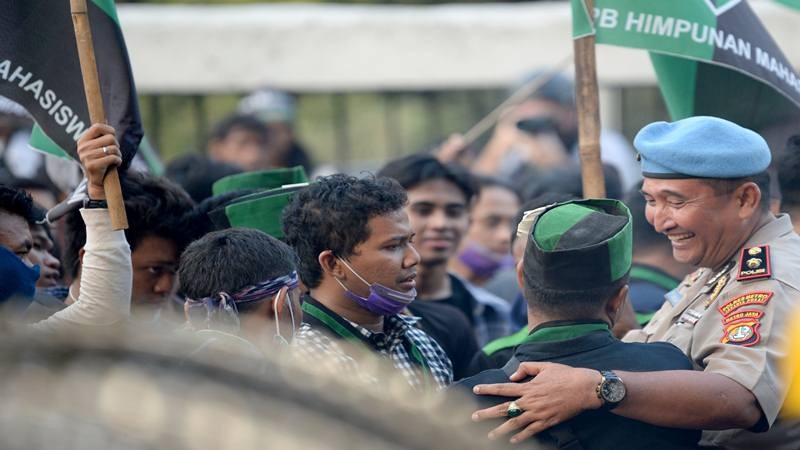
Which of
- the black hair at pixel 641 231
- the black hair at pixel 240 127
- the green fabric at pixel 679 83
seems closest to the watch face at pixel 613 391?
the green fabric at pixel 679 83

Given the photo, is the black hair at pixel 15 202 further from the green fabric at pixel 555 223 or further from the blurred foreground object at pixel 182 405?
the blurred foreground object at pixel 182 405

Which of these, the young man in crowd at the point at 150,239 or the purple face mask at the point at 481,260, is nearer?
the young man in crowd at the point at 150,239

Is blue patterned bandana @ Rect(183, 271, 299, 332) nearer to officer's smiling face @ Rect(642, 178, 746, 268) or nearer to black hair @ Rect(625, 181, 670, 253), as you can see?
officer's smiling face @ Rect(642, 178, 746, 268)

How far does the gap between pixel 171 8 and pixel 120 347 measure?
30.8 feet

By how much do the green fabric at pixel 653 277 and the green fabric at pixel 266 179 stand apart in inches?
62.5

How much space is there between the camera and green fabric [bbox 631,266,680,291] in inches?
217

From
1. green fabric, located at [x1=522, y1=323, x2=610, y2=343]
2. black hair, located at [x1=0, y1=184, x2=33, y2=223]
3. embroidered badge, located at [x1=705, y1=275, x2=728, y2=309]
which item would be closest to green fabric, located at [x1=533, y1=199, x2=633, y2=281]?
green fabric, located at [x1=522, y1=323, x2=610, y2=343]

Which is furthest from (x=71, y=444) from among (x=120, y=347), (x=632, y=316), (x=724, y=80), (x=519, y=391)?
(x=724, y=80)

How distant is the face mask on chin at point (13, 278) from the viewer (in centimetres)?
361

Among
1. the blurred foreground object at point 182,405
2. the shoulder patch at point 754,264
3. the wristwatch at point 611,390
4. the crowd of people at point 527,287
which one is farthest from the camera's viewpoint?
the shoulder patch at point 754,264

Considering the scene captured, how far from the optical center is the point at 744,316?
11.5 feet

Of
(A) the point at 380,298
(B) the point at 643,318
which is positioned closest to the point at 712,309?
(A) the point at 380,298

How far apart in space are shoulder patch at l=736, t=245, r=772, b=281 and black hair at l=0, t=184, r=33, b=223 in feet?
7.75

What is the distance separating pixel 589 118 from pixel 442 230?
5.95 feet
